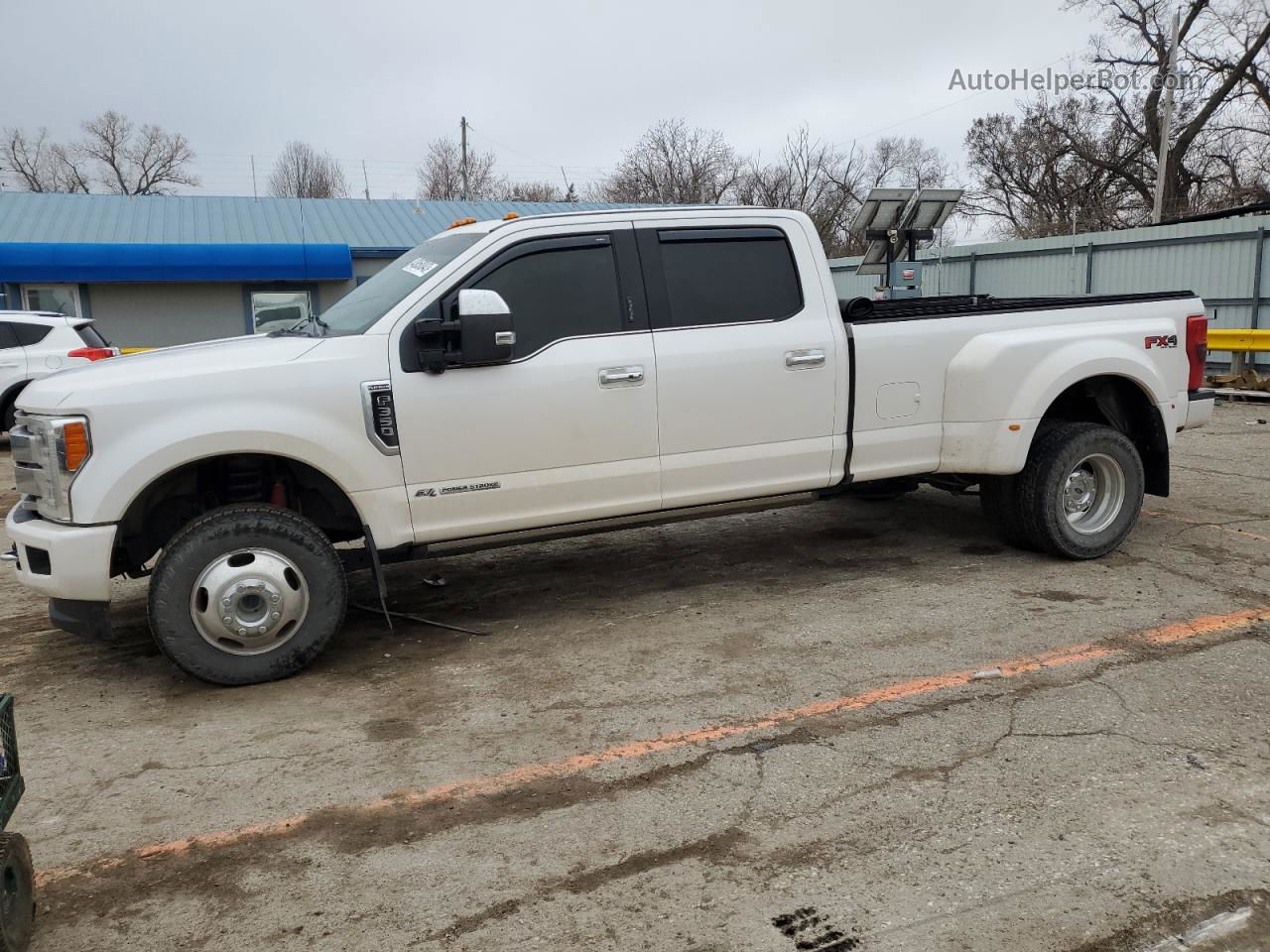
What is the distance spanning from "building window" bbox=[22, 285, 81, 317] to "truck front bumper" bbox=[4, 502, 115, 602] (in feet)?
64.3

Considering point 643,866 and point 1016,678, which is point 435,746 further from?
point 1016,678

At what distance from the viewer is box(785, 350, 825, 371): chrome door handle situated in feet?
17.3

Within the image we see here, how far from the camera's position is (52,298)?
21484 mm

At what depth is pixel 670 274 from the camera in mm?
5207

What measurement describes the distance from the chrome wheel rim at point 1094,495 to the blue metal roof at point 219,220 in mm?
16947

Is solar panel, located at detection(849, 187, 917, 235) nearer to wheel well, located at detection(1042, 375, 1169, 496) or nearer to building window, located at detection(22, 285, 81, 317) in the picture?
wheel well, located at detection(1042, 375, 1169, 496)

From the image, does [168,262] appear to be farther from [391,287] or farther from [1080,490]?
[1080,490]

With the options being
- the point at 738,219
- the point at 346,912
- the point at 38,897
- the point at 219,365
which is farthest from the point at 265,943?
the point at 738,219

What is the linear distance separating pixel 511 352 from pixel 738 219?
5.13 feet

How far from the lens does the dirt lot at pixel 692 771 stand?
276cm

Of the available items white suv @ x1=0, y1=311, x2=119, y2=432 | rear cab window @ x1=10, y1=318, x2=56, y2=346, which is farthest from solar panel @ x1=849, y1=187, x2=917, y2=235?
rear cab window @ x1=10, y1=318, x2=56, y2=346

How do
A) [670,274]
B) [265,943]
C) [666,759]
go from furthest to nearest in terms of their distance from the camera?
[670,274] → [666,759] → [265,943]

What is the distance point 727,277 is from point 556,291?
3.17 feet

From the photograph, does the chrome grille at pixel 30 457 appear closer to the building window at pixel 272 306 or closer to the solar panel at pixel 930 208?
the solar panel at pixel 930 208
